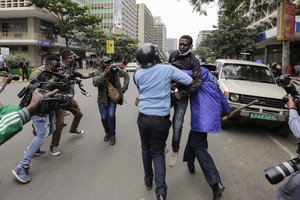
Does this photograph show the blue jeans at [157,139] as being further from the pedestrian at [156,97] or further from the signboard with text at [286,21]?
the signboard with text at [286,21]

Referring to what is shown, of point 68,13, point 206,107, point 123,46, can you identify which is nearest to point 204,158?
point 206,107

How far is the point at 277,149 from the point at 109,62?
3614 millimetres

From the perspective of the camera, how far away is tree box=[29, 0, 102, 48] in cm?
3282

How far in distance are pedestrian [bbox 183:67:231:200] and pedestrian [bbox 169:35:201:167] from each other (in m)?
0.10

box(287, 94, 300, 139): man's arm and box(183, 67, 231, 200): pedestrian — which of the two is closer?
box(287, 94, 300, 139): man's arm

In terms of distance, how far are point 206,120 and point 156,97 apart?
2.22 ft

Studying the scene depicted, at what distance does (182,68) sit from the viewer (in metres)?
3.54

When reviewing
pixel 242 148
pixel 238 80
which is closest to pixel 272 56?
pixel 238 80

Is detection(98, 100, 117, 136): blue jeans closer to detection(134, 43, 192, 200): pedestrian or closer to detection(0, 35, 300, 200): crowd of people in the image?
detection(0, 35, 300, 200): crowd of people

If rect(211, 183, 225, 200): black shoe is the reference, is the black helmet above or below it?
above

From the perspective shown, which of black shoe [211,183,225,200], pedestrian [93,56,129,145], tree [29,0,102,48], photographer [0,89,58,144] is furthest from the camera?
tree [29,0,102,48]

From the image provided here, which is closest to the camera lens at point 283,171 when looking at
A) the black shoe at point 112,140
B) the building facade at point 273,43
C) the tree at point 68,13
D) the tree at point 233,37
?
the black shoe at point 112,140

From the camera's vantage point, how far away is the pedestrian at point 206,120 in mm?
3342

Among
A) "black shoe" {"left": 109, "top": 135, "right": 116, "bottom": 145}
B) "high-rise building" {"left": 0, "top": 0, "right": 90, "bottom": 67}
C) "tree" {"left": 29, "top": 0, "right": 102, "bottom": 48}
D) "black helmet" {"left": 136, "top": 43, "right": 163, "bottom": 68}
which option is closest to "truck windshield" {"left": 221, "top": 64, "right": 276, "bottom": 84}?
"black shoe" {"left": 109, "top": 135, "right": 116, "bottom": 145}
